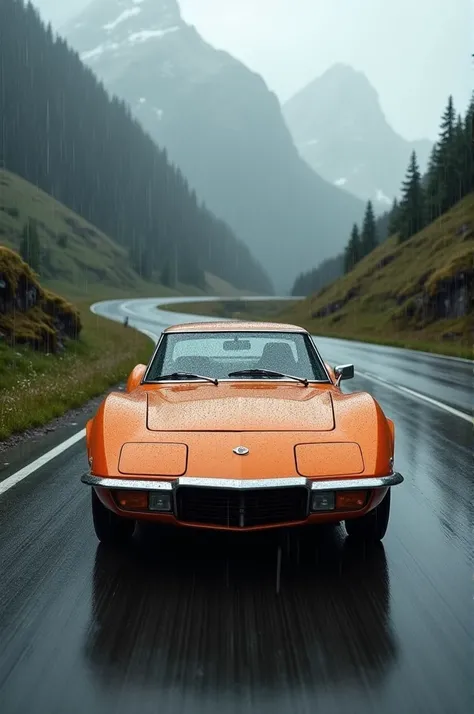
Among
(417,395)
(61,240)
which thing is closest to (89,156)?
(61,240)

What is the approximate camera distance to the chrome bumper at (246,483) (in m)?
3.58

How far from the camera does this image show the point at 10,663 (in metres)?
2.77

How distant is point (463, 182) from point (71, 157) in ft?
368

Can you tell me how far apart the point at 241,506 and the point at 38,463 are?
366cm

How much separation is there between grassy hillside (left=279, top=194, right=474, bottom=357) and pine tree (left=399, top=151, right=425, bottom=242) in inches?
Result: 99.5

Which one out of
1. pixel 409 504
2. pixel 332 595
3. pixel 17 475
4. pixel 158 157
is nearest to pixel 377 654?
pixel 332 595

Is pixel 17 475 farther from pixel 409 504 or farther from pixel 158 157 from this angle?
pixel 158 157

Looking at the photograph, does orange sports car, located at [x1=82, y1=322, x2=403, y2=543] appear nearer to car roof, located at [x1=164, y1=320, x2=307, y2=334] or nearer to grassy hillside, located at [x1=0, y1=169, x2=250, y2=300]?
car roof, located at [x1=164, y1=320, x2=307, y2=334]

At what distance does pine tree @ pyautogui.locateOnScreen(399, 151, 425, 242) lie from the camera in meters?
71.6

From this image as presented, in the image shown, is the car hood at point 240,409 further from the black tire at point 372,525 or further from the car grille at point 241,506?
the black tire at point 372,525

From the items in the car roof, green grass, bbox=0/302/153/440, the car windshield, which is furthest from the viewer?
green grass, bbox=0/302/153/440

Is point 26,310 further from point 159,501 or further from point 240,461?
point 240,461

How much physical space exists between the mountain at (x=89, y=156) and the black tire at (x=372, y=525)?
132 m

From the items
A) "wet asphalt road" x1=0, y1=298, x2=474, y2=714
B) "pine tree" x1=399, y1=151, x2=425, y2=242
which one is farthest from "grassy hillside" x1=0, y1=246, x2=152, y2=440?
"pine tree" x1=399, y1=151, x2=425, y2=242
